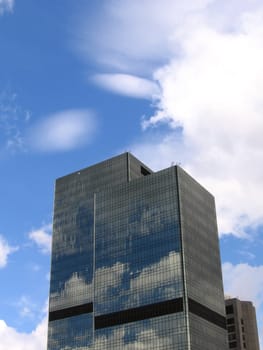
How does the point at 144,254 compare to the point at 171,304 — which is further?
the point at 144,254

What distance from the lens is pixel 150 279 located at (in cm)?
19275

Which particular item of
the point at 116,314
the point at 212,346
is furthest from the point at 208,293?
the point at 116,314

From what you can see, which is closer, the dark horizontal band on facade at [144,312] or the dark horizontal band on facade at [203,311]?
the dark horizontal band on facade at [144,312]

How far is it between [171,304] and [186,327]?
8663 millimetres

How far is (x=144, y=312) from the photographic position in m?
190

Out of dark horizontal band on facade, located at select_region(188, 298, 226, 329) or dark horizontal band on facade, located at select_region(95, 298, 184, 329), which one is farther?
dark horizontal band on facade, located at select_region(188, 298, 226, 329)

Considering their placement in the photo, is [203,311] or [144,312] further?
[203,311]

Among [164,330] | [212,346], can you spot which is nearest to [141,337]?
[164,330]

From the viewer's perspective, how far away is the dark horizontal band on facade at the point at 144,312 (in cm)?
18312

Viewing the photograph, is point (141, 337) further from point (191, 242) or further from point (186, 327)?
point (191, 242)

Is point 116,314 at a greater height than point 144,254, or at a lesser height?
lesser

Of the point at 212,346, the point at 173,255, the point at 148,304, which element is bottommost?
the point at 212,346

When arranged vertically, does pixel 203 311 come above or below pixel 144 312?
above

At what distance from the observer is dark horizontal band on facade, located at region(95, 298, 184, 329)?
18312 cm
